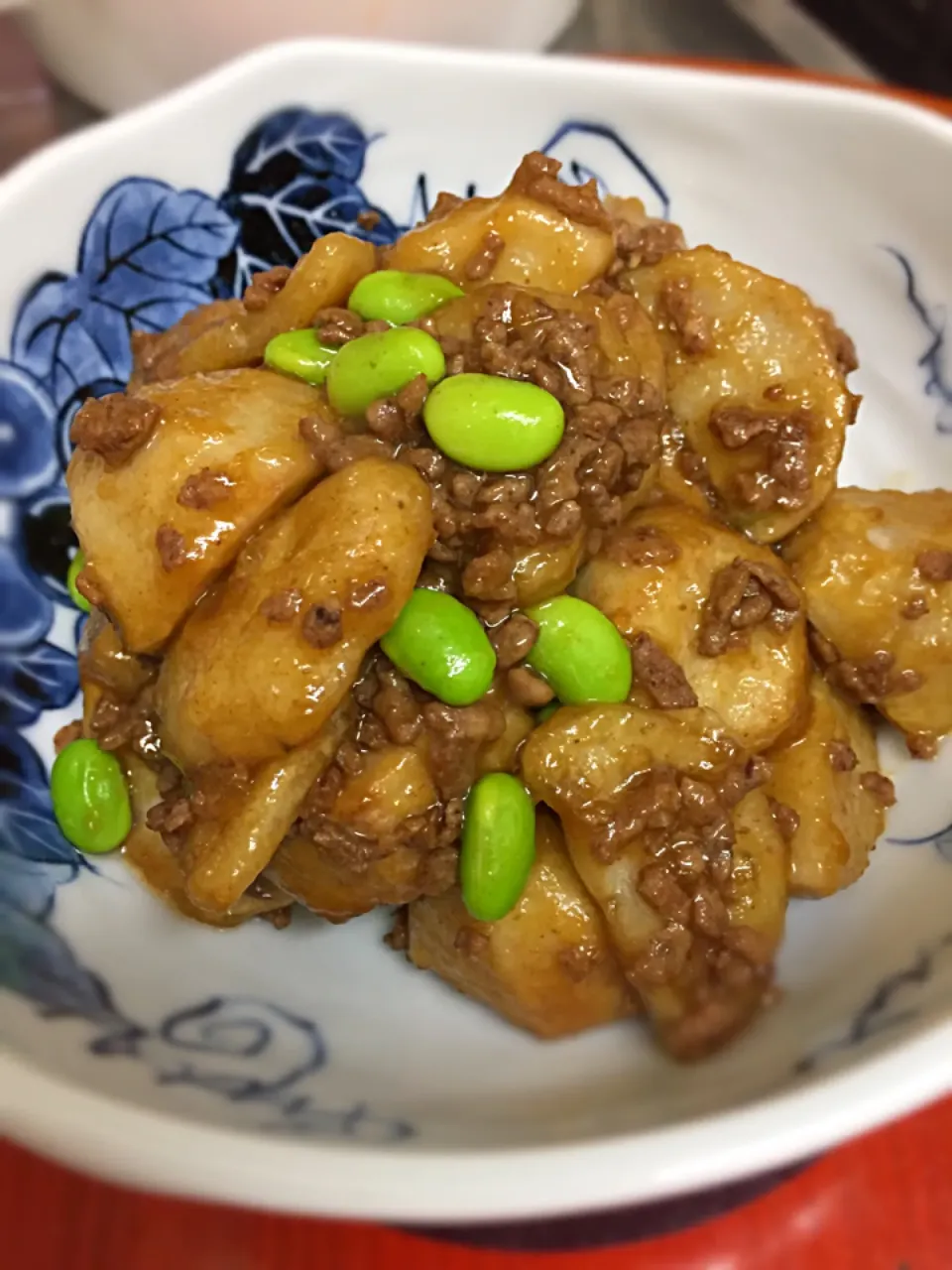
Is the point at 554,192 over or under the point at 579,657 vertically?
over

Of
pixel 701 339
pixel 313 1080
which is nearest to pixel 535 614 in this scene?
pixel 701 339

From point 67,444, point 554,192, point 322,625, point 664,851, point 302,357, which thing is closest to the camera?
point 322,625

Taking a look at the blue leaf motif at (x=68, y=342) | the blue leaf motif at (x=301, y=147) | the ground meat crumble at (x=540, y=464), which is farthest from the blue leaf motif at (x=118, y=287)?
the ground meat crumble at (x=540, y=464)

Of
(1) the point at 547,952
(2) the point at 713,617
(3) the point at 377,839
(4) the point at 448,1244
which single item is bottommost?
(4) the point at 448,1244

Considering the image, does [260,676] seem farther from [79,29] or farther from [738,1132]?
[79,29]

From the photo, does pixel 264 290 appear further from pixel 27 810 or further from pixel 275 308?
pixel 27 810

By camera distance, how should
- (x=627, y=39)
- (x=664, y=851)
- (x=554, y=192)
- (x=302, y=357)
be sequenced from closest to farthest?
(x=664, y=851) < (x=302, y=357) < (x=554, y=192) < (x=627, y=39)

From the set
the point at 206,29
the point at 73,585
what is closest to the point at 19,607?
the point at 73,585
